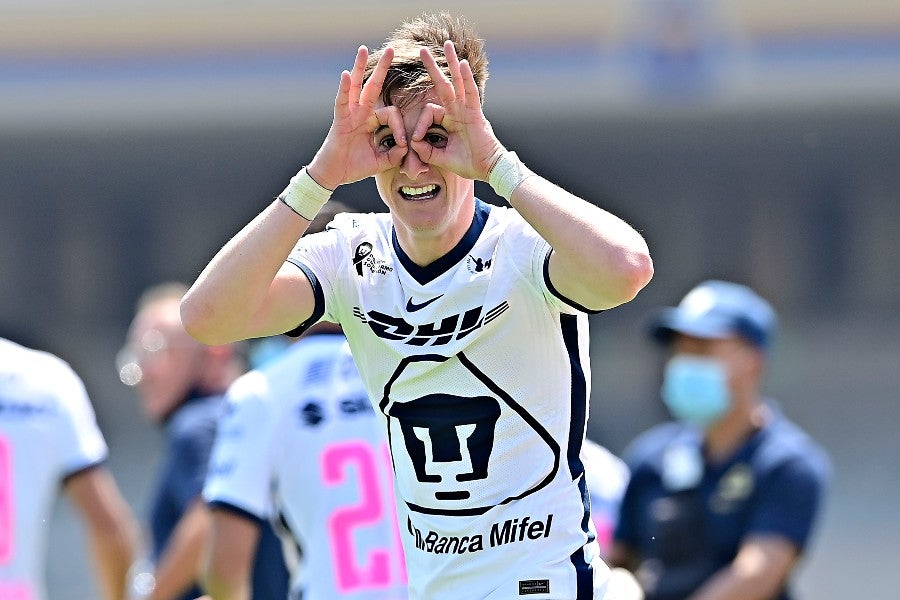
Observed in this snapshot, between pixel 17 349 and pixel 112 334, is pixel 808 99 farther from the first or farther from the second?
pixel 17 349

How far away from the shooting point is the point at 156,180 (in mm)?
24688

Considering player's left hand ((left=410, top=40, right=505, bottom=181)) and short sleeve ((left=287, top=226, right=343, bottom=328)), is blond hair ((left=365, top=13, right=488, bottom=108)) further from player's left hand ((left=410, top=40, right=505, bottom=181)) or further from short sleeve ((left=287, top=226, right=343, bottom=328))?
short sleeve ((left=287, top=226, right=343, bottom=328))

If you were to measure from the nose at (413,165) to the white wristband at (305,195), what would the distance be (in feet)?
0.64

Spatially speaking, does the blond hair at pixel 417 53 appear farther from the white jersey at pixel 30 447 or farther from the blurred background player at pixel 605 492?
the blurred background player at pixel 605 492

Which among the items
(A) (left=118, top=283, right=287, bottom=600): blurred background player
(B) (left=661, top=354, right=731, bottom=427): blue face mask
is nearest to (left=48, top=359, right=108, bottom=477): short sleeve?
(A) (left=118, top=283, right=287, bottom=600): blurred background player

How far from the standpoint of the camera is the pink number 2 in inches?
195

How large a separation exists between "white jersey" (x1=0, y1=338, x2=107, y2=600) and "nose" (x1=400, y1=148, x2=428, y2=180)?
7.74 feet

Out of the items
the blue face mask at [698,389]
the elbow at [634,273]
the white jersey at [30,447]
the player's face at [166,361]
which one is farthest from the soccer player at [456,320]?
the player's face at [166,361]

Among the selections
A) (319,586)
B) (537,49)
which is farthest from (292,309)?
(537,49)

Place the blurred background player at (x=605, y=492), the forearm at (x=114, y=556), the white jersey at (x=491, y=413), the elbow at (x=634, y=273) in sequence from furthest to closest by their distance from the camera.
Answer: the blurred background player at (x=605, y=492)
the forearm at (x=114, y=556)
the white jersey at (x=491, y=413)
the elbow at (x=634, y=273)

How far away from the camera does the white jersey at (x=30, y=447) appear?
16.7ft

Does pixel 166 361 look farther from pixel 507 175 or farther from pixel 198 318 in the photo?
pixel 507 175

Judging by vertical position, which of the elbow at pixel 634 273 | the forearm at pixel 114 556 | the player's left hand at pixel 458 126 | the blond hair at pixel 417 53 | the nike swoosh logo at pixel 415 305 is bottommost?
the forearm at pixel 114 556

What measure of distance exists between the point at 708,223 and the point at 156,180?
8939 millimetres
